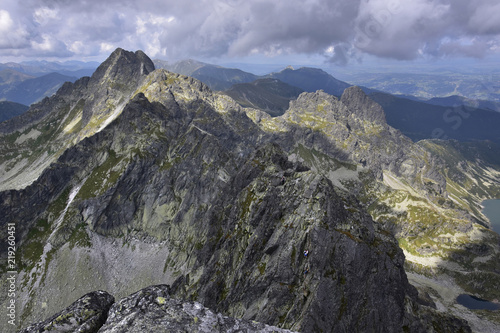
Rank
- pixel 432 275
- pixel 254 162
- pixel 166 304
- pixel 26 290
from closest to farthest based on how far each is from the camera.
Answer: pixel 166 304 < pixel 254 162 < pixel 26 290 < pixel 432 275

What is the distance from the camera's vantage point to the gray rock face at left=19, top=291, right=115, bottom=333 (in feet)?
39.4

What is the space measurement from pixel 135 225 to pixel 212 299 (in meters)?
69.4

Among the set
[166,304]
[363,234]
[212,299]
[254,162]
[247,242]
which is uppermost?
[254,162]

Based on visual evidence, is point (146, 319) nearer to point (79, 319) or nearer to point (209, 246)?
point (79, 319)

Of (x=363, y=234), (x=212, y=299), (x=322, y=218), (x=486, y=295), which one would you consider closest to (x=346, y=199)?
(x=363, y=234)

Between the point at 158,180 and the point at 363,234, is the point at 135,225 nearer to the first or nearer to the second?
the point at 158,180

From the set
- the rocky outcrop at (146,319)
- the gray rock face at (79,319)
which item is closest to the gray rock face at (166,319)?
the rocky outcrop at (146,319)

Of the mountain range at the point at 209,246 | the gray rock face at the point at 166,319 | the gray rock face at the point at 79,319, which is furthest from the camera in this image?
the mountain range at the point at 209,246

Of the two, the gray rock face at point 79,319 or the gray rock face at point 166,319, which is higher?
the gray rock face at point 166,319

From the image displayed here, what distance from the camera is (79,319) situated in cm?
1232

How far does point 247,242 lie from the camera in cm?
4975

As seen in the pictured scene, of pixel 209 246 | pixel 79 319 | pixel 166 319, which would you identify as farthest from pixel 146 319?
pixel 209 246

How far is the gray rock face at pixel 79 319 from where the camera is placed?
39.4ft

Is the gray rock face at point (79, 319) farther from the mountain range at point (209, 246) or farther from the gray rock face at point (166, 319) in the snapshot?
the gray rock face at point (166, 319)
